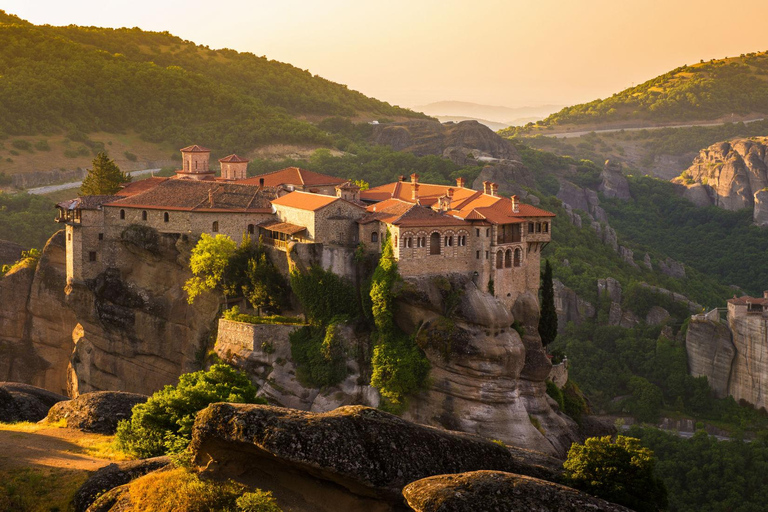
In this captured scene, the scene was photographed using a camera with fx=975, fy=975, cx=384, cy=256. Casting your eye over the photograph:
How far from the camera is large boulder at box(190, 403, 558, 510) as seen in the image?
77.6 ft

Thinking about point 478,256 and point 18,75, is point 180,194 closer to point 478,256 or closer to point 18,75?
point 478,256

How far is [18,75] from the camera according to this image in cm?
12731

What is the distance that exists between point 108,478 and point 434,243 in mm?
28837

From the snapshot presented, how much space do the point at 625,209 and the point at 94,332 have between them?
107 metres

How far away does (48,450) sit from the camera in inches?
1231

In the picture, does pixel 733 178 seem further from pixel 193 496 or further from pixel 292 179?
pixel 193 496

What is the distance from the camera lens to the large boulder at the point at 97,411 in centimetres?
3626

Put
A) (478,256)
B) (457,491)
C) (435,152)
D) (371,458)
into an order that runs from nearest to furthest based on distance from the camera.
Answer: (457,491) < (371,458) < (478,256) < (435,152)

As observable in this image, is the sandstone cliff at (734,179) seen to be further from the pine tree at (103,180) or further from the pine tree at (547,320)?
the pine tree at (103,180)

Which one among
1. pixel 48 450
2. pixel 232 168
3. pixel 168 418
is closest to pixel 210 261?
pixel 232 168

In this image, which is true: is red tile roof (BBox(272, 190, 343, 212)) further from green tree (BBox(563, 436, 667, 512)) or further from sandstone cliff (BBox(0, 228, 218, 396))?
green tree (BBox(563, 436, 667, 512))

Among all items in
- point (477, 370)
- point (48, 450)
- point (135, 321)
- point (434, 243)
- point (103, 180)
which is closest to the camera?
point (48, 450)

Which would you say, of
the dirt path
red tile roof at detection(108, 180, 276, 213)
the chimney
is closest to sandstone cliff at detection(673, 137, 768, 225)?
the chimney

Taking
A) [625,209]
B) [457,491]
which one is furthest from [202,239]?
[625,209]
